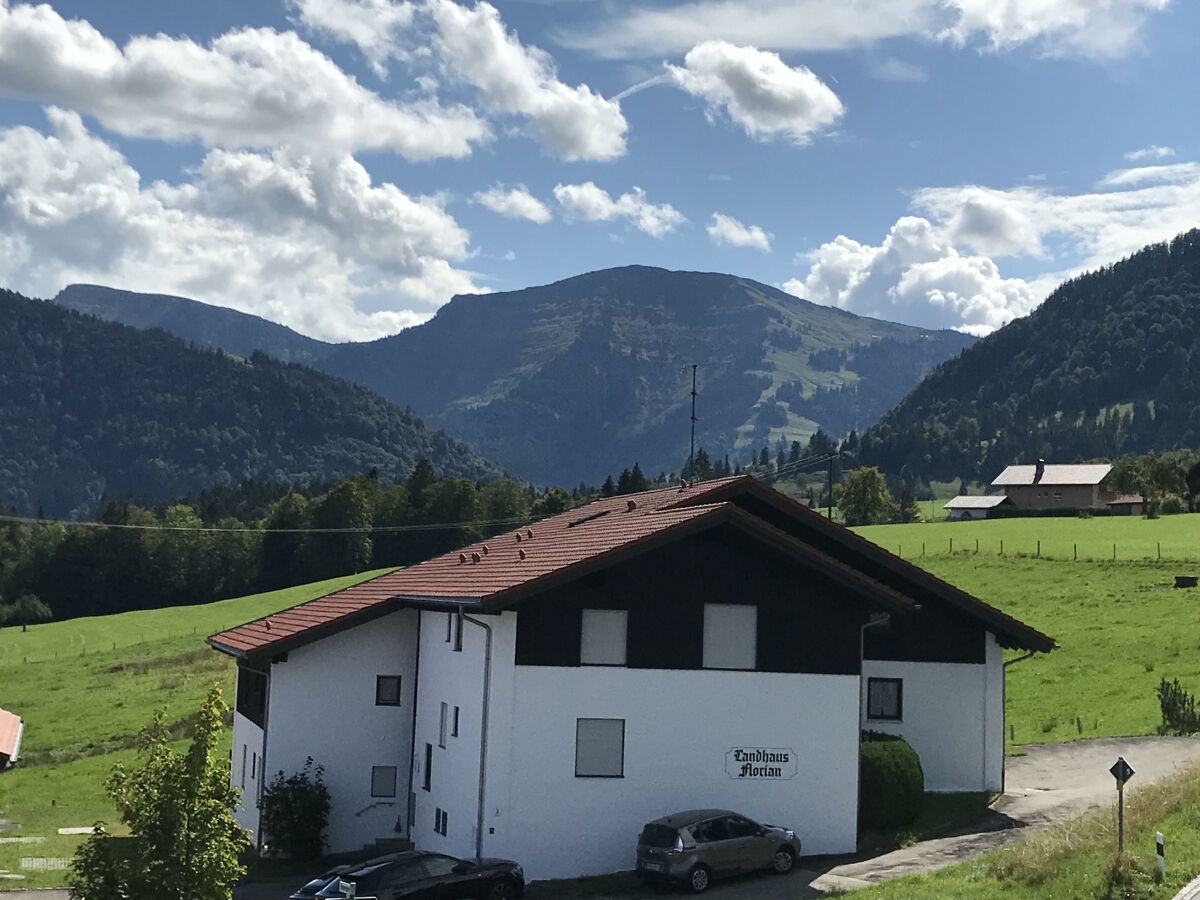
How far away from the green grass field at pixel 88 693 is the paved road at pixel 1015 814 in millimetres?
11412

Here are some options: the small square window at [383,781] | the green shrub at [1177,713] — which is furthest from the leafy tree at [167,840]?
the green shrub at [1177,713]

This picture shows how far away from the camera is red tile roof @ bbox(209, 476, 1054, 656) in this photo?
1099 inches

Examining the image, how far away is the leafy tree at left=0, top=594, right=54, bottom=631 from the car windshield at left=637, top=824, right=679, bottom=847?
121m

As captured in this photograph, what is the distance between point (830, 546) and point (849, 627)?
4.11m

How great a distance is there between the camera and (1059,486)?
556ft

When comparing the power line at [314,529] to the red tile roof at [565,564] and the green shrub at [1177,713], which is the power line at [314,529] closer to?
the red tile roof at [565,564]

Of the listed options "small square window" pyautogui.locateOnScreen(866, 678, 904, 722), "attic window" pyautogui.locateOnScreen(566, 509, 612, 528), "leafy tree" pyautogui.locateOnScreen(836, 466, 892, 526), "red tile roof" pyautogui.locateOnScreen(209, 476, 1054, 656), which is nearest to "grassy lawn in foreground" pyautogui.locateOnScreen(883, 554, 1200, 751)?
"small square window" pyautogui.locateOnScreen(866, 678, 904, 722)

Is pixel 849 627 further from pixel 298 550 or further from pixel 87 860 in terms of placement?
pixel 298 550

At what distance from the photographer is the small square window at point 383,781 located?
33.0 m

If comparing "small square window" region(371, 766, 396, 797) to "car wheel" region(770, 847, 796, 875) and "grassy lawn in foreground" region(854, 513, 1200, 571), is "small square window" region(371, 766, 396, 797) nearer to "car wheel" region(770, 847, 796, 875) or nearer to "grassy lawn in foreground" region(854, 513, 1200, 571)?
"car wheel" region(770, 847, 796, 875)

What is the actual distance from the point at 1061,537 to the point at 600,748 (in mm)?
71712

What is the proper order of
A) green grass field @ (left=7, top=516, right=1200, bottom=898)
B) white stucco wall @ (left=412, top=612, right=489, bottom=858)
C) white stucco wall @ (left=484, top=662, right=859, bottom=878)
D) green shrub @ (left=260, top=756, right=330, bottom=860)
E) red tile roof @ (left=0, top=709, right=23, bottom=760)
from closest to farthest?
white stucco wall @ (left=484, top=662, right=859, bottom=878)
white stucco wall @ (left=412, top=612, right=489, bottom=858)
green shrub @ (left=260, top=756, right=330, bottom=860)
green grass field @ (left=7, top=516, right=1200, bottom=898)
red tile roof @ (left=0, top=709, right=23, bottom=760)

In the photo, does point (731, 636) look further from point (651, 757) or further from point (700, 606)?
point (651, 757)

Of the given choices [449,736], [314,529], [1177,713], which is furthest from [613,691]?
[314,529]
